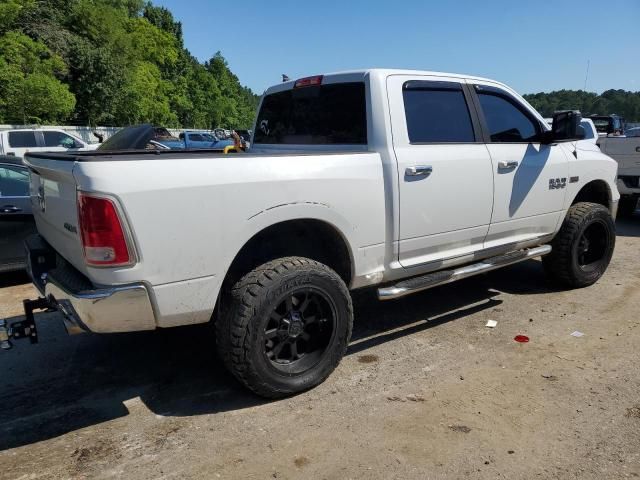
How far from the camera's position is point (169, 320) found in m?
2.76

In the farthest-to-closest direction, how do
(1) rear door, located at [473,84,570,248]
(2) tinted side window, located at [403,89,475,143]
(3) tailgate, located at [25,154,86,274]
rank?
(1) rear door, located at [473,84,570,248], (2) tinted side window, located at [403,89,475,143], (3) tailgate, located at [25,154,86,274]

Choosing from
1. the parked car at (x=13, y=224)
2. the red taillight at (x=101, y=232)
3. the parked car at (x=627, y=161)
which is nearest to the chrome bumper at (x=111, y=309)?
the red taillight at (x=101, y=232)

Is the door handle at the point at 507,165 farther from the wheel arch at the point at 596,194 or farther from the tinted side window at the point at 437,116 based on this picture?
the wheel arch at the point at 596,194

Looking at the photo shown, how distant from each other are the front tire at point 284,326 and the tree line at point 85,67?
30526 millimetres

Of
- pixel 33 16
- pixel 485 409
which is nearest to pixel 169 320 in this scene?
pixel 485 409

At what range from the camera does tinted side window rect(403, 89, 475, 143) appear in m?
3.72

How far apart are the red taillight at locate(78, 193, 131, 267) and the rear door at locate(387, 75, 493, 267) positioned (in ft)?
6.05

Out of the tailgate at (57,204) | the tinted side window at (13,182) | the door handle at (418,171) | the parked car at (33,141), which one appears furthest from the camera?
the parked car at (33,141)

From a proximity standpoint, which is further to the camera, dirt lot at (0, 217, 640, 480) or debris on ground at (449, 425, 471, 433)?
debris on ground at (449, 425, 471, 433)

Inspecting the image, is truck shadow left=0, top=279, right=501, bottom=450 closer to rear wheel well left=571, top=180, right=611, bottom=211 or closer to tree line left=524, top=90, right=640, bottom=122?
rear wheel well left=571, top=180, right=611, bottom=211

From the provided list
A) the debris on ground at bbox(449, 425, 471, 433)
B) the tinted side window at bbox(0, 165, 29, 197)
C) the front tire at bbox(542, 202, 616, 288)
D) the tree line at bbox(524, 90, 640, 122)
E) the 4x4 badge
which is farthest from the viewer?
the tree line at bbox(524, 90, 640, 122)

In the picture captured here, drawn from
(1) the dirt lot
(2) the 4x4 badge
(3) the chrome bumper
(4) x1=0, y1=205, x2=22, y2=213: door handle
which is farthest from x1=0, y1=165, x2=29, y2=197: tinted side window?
(3) the chrome bumper

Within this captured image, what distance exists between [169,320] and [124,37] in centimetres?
5003

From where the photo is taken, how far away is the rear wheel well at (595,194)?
210 inches
